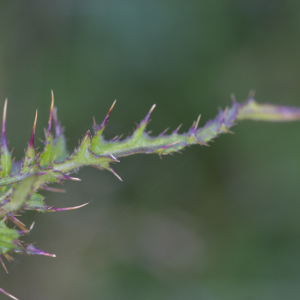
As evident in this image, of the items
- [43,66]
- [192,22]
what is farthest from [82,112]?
[192,22]

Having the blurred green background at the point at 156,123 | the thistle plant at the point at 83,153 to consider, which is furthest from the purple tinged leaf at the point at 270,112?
the blurred green background at the point at 156,123

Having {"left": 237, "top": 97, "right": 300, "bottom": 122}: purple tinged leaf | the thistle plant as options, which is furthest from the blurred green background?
{"left": 237, "top": 97, "right": 300, "bottom": 122}: purple tinged leaf

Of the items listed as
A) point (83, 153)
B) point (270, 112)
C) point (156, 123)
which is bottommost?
point (83, 153)

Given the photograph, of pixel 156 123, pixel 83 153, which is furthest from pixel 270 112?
pixel 156 123

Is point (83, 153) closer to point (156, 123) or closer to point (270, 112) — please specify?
point (270, 112)

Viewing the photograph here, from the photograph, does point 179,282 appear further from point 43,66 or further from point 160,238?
point 43,66

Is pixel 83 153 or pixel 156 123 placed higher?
pixel 156 123

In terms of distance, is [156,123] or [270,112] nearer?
[270,112]

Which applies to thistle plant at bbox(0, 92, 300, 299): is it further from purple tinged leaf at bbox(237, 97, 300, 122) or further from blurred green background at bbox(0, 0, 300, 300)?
blurred green background at bbox(0, 0, 300, 300)
